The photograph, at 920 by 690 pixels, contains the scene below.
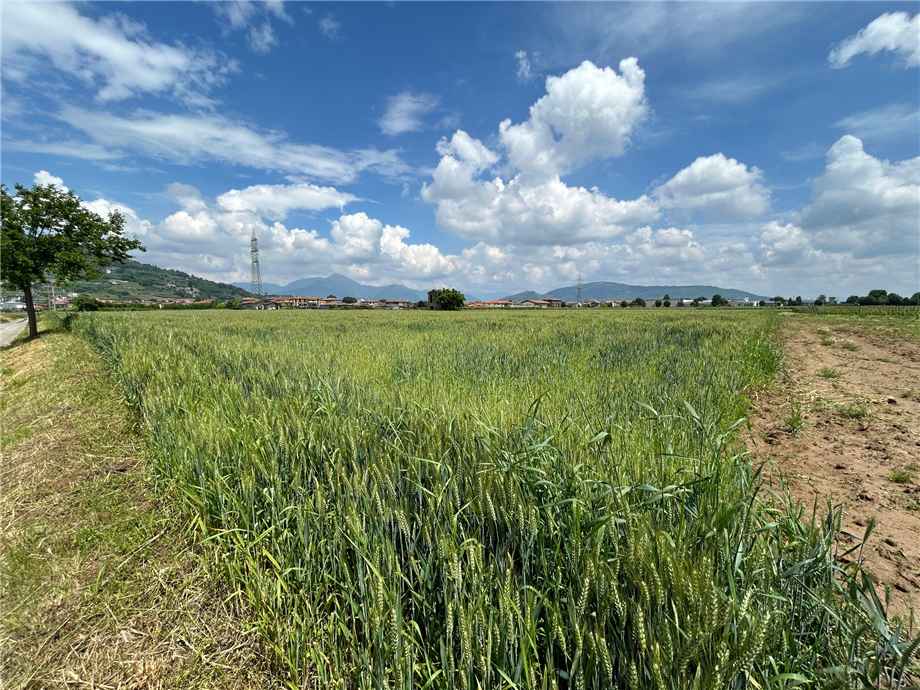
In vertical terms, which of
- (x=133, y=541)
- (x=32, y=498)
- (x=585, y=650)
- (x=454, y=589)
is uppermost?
(x=454, y=589)

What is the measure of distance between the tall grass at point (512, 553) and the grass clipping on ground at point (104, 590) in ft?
0.72

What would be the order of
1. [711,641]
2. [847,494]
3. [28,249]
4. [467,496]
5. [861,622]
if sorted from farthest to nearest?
[28,249]
[847,494]
[467,496]
[861,622]
[711,641]

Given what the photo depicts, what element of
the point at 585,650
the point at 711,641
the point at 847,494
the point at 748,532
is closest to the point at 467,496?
the point at 585,650

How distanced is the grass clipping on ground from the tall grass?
22 centimetres

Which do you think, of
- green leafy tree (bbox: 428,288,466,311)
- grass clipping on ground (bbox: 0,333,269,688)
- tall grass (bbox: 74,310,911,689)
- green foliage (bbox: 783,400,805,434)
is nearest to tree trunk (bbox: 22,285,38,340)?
grass clipping on ground (bbox: 0,333,269,688)

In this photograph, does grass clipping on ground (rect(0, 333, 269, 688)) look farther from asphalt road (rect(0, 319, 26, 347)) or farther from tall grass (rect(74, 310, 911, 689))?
asphalt road (rect(0, 319, 26, 347))

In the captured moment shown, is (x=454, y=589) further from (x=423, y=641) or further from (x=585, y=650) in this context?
(x=585, y=650)

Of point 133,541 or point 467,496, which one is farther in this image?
point 133,541

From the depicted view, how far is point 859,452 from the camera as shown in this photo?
14.5 ft

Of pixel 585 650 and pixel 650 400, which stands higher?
pixel 650 400

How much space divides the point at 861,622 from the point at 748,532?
0.41 m

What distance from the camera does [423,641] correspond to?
5.67ft

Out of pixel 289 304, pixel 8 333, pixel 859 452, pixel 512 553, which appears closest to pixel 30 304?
pixel 8 333

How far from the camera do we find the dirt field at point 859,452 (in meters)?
2.66
